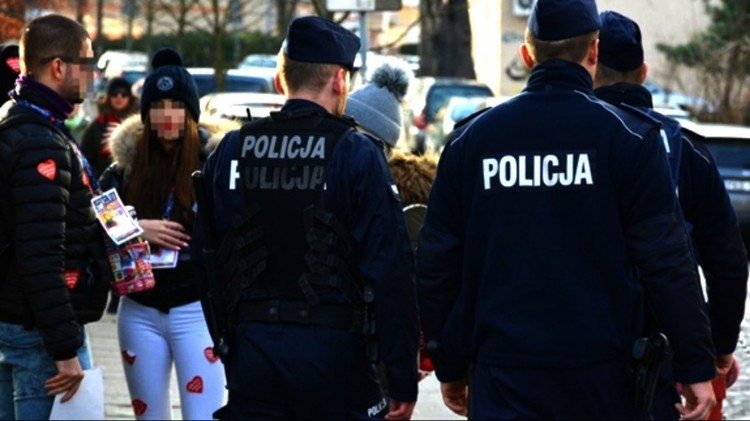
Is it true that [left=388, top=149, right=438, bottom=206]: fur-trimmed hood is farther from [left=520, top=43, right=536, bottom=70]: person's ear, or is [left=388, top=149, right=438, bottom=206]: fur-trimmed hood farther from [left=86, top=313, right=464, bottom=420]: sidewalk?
[left=86, top=313, right=464, bottom=420]: sidewalk

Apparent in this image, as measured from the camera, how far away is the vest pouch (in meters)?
5.76

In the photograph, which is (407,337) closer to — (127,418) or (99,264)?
(99,264)

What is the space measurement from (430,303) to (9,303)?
60.9 inches

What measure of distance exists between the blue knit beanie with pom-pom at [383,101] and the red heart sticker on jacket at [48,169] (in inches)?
47.5

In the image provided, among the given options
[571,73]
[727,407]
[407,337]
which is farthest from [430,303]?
[727,407]

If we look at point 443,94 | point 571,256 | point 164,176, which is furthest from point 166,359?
point 443,94

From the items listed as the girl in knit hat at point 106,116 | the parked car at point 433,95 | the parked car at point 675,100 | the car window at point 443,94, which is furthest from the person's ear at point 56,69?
the parked car at point 675,100

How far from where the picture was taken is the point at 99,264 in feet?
18.3

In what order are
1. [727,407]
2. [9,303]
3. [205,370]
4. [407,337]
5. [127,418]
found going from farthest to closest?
1. [127,418]
2. [727,407]
3. [205,370]
4. [9,303]
5. [407,337]

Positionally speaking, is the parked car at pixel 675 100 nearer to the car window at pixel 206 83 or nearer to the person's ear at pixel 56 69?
the car window at pixel 206 83

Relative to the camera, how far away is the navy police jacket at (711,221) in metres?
5.10

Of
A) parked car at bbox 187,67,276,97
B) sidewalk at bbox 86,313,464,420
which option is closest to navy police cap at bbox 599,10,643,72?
sidewalk at bbox 86,313,464,420

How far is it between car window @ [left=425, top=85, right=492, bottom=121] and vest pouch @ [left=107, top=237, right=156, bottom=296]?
73.2 feet

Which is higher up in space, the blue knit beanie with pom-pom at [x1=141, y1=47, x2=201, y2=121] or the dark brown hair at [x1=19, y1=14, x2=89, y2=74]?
the dark brown hair at [x1=19, y1=14, x2=89, y2=74]
